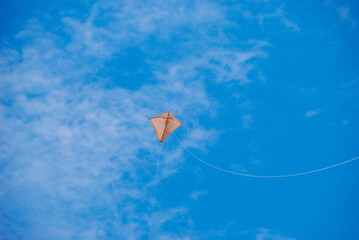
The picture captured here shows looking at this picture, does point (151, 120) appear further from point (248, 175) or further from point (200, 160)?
point (248, 175)

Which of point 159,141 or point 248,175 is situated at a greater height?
point 159,141

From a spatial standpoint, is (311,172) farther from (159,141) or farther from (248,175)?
(159,141)

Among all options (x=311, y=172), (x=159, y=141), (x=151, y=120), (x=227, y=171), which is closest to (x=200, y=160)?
(x=227, y=171)

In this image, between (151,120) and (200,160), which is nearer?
(151,120)

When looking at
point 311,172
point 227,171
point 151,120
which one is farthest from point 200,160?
point 311,172

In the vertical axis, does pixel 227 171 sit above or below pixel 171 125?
below

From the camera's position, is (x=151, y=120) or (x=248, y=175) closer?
(x=151, y=120)
